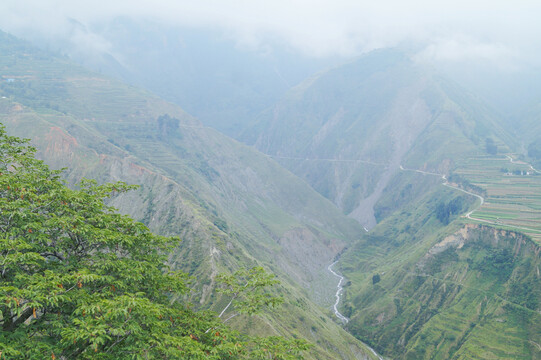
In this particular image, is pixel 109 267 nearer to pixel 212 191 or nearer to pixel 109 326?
pixel 109 326

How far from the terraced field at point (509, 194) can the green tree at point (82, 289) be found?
111275mm

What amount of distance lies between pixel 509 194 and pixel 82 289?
166 m

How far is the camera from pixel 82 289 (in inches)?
829

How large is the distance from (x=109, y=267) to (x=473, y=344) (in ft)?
328

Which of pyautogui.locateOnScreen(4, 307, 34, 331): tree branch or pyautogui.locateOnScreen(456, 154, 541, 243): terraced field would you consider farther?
pyautogui.locateOnScreen(456, 154, 541, 243): terraced field

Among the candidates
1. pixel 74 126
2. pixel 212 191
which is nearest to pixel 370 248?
pixel 212 191

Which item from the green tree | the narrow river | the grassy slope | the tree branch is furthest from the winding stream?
the tree branch

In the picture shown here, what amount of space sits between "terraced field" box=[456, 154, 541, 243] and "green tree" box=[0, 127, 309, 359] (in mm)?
111275

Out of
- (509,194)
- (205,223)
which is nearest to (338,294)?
(205,223)

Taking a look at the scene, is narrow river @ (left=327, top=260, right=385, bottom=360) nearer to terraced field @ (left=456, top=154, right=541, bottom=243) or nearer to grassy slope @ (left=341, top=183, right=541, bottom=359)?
grassy slope @ (left=341, top=183, right=541, bottom=359)

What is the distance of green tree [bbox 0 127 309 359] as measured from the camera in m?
18.7

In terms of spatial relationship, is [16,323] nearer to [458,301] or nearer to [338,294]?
[458,301]

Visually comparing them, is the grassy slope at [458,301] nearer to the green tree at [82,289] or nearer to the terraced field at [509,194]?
the terraced field at [509,194]

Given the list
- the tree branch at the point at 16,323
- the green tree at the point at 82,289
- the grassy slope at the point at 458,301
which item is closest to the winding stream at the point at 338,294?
the grassy slope at the point at 458,301
